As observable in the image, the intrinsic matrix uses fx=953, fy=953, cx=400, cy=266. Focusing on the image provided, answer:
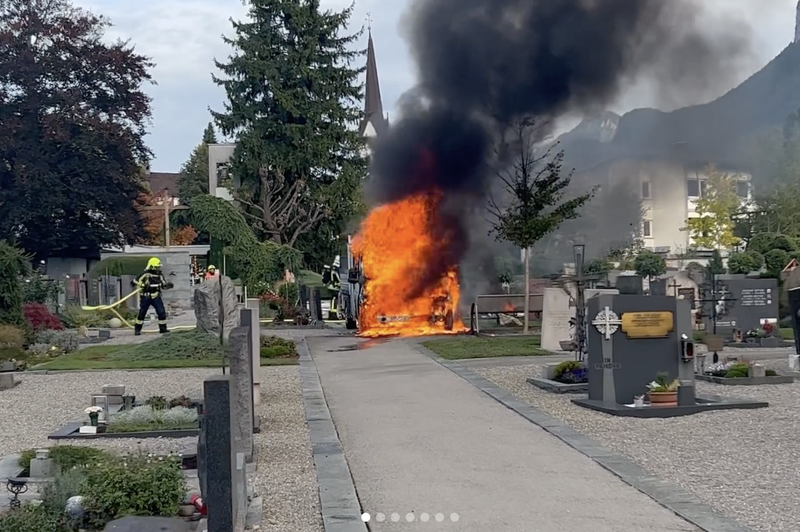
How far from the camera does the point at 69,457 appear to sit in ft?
28.1

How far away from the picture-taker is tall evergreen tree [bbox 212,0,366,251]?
4888 cm

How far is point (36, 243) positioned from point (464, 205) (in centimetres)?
2488

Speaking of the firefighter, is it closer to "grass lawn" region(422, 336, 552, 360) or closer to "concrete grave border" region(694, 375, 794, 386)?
"grass lawn" region(422, 336, 552, 360)

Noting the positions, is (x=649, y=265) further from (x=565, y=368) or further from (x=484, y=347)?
(x=565, y=368)

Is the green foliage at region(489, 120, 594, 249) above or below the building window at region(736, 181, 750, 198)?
below

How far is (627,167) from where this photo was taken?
113 feet

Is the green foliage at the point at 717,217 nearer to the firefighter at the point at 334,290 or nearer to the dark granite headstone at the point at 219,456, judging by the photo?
the firefighter at the point at 334,290

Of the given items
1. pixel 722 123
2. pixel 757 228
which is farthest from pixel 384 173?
pixel 757 228

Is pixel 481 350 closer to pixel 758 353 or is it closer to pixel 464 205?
pixel 758 353

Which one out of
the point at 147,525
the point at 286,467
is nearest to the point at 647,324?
the point at 286,467

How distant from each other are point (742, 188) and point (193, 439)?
44.3 metres

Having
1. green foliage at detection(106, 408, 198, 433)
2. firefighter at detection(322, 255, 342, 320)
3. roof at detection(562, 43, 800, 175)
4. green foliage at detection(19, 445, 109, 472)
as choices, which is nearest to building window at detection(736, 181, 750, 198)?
roof at detection(562, 43, 800, 175)

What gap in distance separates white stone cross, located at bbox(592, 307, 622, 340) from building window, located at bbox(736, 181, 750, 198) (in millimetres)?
39167

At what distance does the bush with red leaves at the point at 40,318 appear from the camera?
25.1m
